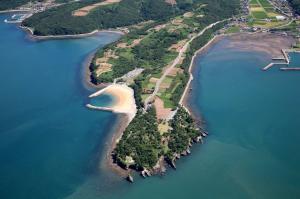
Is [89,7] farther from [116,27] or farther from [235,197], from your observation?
[235,197]

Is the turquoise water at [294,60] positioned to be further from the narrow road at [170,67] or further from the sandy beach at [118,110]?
the sandy beach at [118,110]

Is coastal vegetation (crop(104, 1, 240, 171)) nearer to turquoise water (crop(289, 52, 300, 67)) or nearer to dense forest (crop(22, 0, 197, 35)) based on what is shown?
dense forest (crop(22, 0, 197, 35))

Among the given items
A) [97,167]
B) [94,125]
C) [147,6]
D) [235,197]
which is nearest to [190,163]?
[235,197]

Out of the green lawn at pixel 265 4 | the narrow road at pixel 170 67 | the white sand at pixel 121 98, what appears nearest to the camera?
the white sand at pixel 121 98

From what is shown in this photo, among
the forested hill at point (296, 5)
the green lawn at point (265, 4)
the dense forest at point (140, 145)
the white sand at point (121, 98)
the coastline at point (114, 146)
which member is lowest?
the green lawn at point (265, 4)

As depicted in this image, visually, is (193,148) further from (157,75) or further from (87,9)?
(87,9)

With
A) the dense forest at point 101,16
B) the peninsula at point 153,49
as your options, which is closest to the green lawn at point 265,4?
the peninsula at point 153,49

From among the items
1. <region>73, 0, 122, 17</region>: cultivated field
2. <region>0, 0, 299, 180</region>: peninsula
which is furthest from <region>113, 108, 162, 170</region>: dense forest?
<region>73, 0, 122, 17</region>: cultivated field

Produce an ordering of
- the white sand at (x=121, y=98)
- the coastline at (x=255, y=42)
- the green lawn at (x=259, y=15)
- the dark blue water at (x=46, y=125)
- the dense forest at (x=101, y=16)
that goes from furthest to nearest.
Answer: the green lawn at (x=259, y=15) < the dense forest at (x=101, y=16) < the coastline at (x=255, y=42) < the white sand at (x=121, y=98) < the dark blue water at (x=46, y=125)
